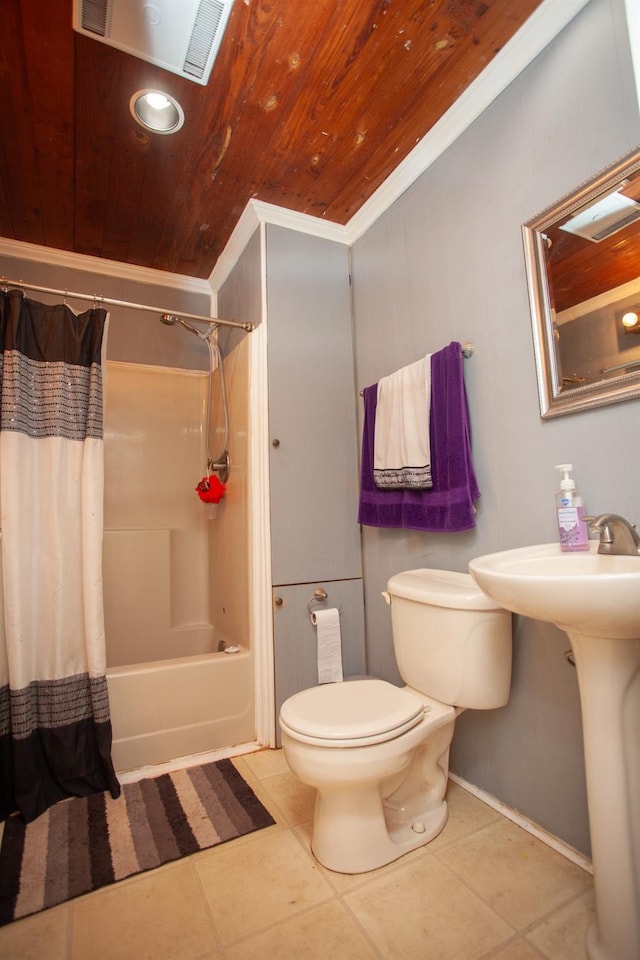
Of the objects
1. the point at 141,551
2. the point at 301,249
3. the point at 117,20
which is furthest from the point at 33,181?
the point at 141,551

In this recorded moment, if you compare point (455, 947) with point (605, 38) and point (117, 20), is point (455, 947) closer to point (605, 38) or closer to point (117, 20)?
point (605, 38)

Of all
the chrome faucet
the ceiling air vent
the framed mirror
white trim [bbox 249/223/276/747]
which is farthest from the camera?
white trim [bbox 249/223/276/747]

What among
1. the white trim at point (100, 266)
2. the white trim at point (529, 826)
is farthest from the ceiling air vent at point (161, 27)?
the white trim at point (529, 826)

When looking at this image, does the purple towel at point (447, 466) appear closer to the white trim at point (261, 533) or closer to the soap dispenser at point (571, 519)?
the soap dispenser at point (571, 519)

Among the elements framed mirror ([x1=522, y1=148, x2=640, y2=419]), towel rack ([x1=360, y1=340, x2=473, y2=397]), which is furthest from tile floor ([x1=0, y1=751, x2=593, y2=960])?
towel rack ([x1=360, y1=340, x2=473, y2=397])

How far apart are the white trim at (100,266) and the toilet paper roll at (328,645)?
1.92 m

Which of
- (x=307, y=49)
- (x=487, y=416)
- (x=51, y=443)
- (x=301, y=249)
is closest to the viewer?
(x=307, y=49)

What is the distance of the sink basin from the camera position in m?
0.74

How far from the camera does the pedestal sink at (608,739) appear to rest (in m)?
0.84

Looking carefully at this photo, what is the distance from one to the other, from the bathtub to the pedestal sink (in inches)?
49.8

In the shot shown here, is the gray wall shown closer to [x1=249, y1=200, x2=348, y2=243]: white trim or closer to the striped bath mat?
[x1=249, y1=200, x2=348, y2=243]: white trim

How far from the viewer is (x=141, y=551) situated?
2404 millimetres

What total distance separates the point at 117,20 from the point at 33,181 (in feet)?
2.74

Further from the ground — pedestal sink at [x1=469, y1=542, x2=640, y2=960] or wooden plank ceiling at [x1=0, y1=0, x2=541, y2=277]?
wooden plank ceiling at [x1=0, y1=0, x2=541, y2=277]
